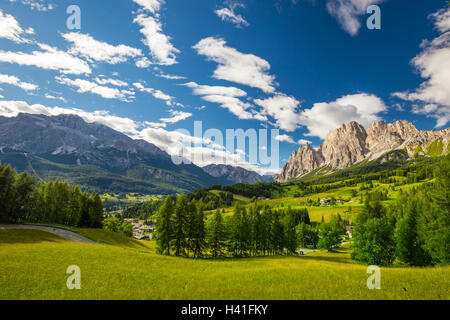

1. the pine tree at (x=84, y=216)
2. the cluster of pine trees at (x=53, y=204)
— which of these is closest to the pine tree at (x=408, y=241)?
the cluster of pine trees at (x=53, y=204)

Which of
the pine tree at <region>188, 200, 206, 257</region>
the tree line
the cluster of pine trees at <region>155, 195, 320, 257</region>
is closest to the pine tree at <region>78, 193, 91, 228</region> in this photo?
the tree line

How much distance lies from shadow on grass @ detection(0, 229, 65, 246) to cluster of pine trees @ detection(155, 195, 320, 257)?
22.0 meters

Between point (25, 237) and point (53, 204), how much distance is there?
33337mm

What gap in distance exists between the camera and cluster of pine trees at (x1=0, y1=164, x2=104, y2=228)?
65250 mm

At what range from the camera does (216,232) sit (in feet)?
181

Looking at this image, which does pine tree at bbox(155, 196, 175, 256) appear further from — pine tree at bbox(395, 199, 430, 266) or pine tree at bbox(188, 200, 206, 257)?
pine tree at bbox(395, 199, 430, 266)

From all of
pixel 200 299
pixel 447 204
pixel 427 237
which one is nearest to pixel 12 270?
pixel 200 299

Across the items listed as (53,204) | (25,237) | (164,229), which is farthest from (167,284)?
(53,204)

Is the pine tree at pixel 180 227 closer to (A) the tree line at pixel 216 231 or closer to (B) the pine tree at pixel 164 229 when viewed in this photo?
(A) the tree line at pixel 216 231

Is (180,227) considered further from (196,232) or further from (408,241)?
(408,241)

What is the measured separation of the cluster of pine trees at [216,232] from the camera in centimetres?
5025

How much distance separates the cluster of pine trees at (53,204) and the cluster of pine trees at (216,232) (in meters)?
36.1
